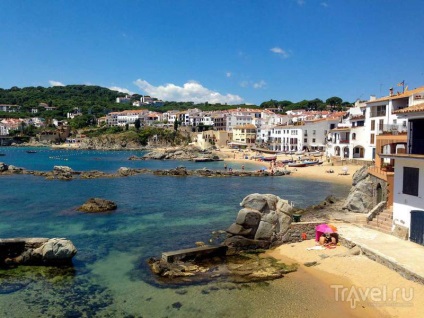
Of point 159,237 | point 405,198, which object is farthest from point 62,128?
point 405,198

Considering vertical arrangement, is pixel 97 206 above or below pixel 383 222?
below

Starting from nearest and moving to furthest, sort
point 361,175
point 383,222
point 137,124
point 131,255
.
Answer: point 131,255 < point 383,222 < point 361,175 < point 137,124

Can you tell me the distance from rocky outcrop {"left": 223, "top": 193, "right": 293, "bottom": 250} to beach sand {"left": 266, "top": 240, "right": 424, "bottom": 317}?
7.92 feet

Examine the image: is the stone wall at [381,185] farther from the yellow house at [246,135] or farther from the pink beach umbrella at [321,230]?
the yellow house at [246,135]

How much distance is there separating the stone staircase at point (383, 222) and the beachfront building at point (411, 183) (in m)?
0.78

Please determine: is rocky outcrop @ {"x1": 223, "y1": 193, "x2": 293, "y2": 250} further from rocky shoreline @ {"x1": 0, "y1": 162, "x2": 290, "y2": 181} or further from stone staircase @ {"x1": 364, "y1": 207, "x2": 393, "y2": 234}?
rocky shoreline @ {"x1": 0, "y1": 162, "x2": 290, "y2": 181}

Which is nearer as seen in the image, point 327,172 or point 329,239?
point 329,239

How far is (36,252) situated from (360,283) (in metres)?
17.6

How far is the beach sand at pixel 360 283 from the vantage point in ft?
46.2

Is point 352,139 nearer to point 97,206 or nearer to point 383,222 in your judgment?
point 383,222

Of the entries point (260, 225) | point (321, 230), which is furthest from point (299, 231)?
point (260, 225)

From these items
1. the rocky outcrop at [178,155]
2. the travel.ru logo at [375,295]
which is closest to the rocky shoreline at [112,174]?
the rocky outcrop at [178,155]

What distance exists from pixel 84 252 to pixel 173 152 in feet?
291

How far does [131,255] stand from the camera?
A: 2228 centimetres
